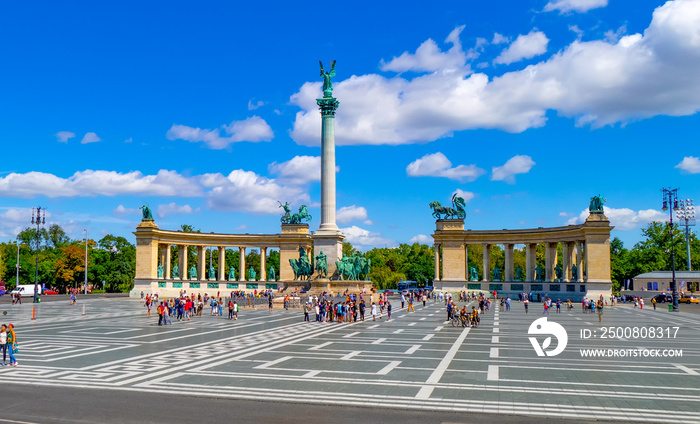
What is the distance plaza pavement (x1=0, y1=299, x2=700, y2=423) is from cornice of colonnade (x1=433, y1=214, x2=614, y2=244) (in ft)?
154

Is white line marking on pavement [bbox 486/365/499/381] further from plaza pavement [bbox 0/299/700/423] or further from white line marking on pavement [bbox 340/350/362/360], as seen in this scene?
white line marking on pavement [bbox 340/350/362/360]

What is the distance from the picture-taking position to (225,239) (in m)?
105

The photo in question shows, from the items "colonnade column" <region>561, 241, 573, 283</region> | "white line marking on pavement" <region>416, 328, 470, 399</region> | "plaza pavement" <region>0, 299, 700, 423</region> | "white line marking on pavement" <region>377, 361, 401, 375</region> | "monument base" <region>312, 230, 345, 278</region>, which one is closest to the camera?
"plaza pavement" <region>0, 299, 700, 423</region>

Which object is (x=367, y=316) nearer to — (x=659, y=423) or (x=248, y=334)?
(x=248, y=334)

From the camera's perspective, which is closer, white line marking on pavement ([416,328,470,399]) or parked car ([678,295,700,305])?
white line marking on pavement ([416,328,470,399])

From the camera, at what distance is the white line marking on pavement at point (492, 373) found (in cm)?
2047

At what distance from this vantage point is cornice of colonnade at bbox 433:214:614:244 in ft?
271

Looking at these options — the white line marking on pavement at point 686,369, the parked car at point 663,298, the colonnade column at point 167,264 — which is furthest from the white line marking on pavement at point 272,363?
the colonnade column at point 167,264

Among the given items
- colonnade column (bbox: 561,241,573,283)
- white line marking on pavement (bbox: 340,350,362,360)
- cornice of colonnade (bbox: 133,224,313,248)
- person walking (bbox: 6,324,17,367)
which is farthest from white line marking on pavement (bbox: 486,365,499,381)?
cornice of colonnade (bbox: 133,224,313,248)

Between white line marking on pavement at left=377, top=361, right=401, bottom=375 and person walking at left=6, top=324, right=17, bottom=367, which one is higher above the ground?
person walking at left=6, top=324, right=17, bottom=367

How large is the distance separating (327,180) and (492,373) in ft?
179

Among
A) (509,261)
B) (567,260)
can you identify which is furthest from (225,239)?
(567,260)

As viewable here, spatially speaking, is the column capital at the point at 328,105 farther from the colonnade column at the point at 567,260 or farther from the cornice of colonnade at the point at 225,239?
the colonnade column at the point at 567,260

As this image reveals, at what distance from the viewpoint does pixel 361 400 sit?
16922 millimetres
